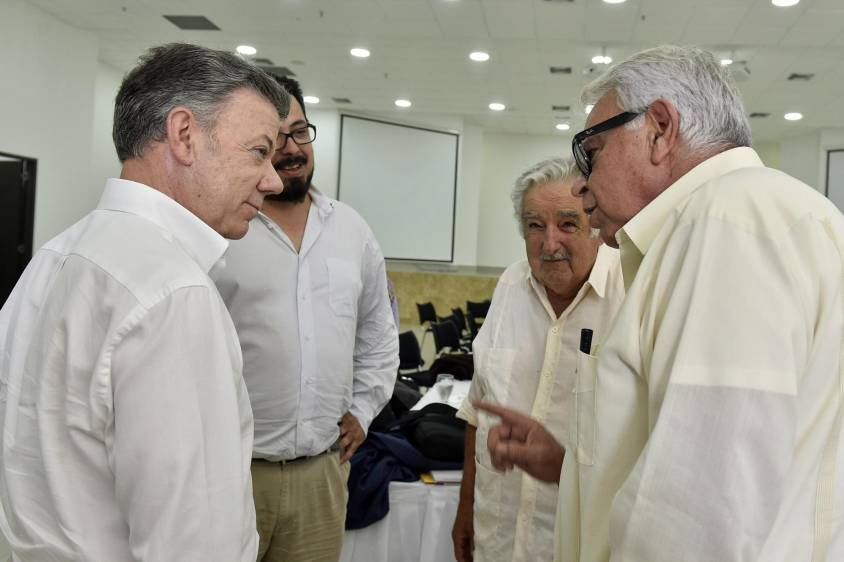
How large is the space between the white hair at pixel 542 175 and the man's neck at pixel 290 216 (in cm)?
66

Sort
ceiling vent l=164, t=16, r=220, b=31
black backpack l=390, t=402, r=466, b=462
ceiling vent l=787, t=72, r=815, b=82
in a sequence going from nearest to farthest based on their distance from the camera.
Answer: black backpack l=390, t=402, r=466, b=462 < ceiling vent l=164, t=16, r=220, b=31 < ceiling vent l=787, t=72, r=815, b=82

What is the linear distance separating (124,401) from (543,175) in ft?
4.73

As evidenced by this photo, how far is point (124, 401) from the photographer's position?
3.46 feet

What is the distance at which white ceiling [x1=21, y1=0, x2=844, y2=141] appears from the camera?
8.09 m

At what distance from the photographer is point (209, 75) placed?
1286mm

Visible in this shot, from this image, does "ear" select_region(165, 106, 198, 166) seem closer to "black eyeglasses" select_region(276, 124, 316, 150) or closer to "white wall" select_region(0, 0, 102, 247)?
"black eyeglasses" select_region(276, 124, 316, 150)

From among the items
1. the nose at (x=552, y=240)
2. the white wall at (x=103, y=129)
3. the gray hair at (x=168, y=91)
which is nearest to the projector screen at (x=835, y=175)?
the white wall at (x=103, y=129)

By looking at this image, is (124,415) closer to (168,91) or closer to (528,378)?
(168,91)

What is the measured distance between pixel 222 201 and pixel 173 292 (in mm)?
305

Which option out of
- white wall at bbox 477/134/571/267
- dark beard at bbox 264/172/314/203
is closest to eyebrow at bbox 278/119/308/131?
dark beard at bbox 264/172/314/203

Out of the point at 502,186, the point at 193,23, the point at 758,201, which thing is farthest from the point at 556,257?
the point at 502,186

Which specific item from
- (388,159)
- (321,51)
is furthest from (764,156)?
(321,51)

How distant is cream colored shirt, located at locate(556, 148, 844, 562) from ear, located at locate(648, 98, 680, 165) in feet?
0.70

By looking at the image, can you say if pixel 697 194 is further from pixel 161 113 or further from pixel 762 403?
pixel 161 113
